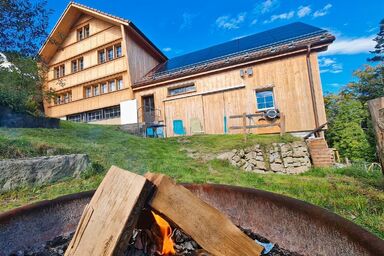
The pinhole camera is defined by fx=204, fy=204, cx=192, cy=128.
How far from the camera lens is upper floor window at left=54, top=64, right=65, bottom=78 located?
1744 cm

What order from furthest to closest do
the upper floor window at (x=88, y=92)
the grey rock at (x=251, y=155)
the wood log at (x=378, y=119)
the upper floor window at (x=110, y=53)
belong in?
the upper floor window at (x=88, y=92)
the upper floor window at (x=110, y=53)
the grey rock at (x=251, y=155)
the wood log at (x=378, y=119)

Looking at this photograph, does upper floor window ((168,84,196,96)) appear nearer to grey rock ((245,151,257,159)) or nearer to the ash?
grey rock ((245,151,257,159))

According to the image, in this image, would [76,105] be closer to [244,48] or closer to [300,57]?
[244,48]

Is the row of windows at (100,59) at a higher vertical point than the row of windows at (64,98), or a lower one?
higher

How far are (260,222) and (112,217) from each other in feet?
3.26

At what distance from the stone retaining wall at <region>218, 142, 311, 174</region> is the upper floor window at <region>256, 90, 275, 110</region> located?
11.2 feet

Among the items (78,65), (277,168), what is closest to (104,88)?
(78,65)

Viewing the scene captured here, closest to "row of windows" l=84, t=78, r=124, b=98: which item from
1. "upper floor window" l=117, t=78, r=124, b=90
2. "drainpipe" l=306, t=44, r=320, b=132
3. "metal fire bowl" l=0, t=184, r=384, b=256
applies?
"upper floor window" l=117, t=78, r=124, b=90

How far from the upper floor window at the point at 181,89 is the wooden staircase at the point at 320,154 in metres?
6.91

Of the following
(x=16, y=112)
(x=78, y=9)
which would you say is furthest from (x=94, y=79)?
(x=16, y=112)

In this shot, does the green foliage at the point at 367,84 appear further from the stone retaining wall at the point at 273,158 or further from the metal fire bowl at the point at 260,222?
the metal fire bowl at the point at 260,222

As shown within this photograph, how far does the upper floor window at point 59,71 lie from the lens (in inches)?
687

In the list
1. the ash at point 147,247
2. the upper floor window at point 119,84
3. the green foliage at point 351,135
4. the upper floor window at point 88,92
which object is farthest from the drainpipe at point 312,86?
the upper floor window at point 88,92

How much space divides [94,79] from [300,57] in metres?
13.7
